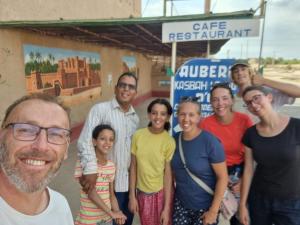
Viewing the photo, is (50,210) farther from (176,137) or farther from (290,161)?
(290,161)

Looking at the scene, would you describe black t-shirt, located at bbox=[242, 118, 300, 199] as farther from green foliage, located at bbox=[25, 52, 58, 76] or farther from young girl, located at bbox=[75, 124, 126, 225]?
green foliage, located at bbox=[25, 52, 58, 76]

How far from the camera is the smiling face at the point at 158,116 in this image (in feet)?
7.27

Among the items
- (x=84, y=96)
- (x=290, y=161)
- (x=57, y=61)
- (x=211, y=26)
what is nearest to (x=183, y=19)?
(x=211, y=26)

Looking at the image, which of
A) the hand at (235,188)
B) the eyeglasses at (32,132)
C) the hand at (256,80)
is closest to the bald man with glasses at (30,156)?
the eyeglasses at (32,132)

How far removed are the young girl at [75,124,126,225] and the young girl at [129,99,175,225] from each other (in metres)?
0.19

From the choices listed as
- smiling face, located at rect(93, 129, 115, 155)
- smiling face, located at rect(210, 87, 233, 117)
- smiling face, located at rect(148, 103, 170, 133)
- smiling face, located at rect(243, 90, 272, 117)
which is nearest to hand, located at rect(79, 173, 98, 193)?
smiling face, located at rect(93, 129, 115, 155)

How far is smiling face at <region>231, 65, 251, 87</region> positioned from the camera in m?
2.59

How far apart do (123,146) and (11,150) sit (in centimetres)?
132

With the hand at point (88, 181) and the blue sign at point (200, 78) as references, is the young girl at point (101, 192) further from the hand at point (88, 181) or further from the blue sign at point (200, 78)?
the blue sign at point (200, 78)

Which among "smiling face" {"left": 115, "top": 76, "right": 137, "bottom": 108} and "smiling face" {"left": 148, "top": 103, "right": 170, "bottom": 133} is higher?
"smiling face" {"left": 115, "top": 76, "right": 137, "bottom": 108}

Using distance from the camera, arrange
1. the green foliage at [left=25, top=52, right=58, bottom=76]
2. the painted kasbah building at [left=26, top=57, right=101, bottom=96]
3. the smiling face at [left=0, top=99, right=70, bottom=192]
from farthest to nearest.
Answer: the painted kasbah building at [left=26, top=57, right=101, bottom=96], the green foliage at [left=25, top=52, right=58, bottom=76], the smiling face at [left=0, top=99, right=70, bottom=192]

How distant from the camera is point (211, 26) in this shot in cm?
298

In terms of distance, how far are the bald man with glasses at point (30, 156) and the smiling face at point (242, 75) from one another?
6.34ft

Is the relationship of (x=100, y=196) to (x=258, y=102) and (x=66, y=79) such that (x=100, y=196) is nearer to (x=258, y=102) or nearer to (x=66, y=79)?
(x=258, y=102)
